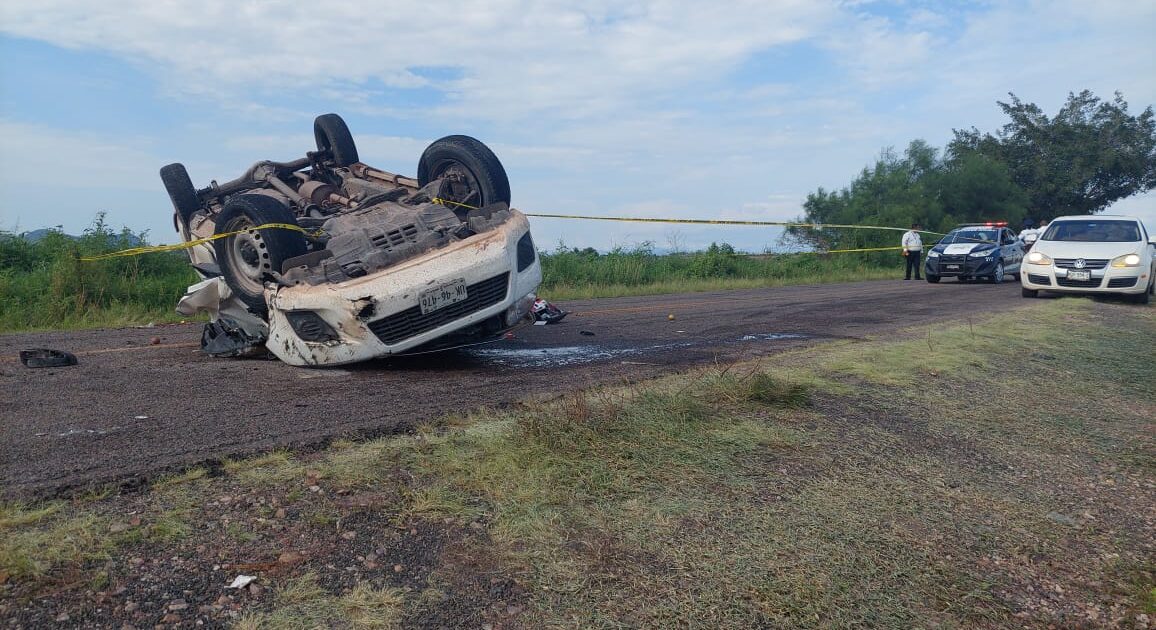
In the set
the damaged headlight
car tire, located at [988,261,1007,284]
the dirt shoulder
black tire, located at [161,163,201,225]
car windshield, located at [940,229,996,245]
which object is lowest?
the dirt shoulder

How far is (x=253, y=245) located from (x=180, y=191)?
208cm

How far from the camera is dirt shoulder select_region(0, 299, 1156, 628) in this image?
108 inches

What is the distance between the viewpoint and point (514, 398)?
5582 mm

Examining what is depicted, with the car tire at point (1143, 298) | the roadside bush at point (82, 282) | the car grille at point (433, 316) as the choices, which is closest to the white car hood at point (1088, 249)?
the car tire at point (1143, 298)

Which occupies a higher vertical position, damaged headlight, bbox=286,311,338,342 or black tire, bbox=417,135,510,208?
black tire, bbox=417,135,510,208

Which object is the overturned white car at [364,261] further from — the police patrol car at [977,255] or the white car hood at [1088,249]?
the police patrol car at [977,255]

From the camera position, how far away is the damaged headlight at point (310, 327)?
252 inches

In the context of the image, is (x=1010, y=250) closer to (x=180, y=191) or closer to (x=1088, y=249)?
(x=1088, y=249)

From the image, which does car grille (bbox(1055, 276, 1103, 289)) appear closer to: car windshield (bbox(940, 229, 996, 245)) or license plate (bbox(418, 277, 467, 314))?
car windshield (bbox(940, 229, 996, 245))

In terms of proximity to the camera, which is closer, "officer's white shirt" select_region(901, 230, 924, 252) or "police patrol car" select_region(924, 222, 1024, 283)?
"police patrol car" select_region(924, 222, 1024, 283)

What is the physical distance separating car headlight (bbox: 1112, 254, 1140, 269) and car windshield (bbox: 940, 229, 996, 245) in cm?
698

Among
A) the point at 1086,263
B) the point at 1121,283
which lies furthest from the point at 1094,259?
the point at 1121,283

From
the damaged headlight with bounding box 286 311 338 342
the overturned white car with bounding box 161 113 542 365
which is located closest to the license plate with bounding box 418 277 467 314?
the overturned white car with bounding box 161 113 542 365

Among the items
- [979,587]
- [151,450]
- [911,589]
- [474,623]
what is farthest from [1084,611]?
[151,450]
